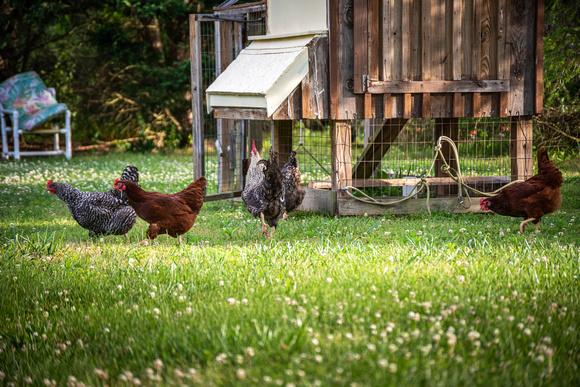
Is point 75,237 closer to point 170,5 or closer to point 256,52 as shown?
point 256,52

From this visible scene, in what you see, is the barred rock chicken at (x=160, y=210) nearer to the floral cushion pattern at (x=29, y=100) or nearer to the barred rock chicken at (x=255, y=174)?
the barred rock chicken at (x=255, y=174)

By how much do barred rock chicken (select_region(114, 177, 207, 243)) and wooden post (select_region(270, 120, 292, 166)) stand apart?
370 cm

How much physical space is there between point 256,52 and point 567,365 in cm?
808

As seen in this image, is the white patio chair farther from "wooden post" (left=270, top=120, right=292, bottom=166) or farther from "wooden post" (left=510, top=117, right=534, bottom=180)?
"wooden post" (left=510, top=117, right=534, bottom=180)

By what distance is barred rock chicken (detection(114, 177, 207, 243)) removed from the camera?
8.27 m

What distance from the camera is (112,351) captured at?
4.93m

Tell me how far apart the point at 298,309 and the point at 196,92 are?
24.0 feet

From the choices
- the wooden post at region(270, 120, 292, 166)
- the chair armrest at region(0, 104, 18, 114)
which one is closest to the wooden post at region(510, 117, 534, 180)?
the wooden post at region(270, 120, 292, 166)

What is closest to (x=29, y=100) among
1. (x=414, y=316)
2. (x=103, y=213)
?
(x=103, y=213)

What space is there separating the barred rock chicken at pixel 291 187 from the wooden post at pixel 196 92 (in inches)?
73.0

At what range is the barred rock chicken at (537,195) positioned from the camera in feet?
28.5

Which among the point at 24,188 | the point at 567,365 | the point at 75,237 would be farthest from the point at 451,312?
the point at 24,188

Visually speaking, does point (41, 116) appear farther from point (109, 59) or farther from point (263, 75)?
point (263, 75)

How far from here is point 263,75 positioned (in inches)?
423
